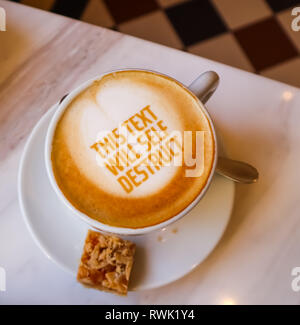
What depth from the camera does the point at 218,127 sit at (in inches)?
27.0

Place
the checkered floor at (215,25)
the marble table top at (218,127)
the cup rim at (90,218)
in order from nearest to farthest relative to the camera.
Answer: the cup rim at (90,218), the marble table top at (218,127), the checkered floor at (215,25)

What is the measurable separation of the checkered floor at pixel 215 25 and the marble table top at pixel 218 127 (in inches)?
29.3

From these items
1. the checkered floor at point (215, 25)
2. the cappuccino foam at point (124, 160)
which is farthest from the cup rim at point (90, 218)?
the checkered floor at point (215, 25)

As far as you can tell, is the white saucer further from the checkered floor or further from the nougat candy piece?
the checkered floor

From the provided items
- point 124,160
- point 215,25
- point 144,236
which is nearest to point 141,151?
point 124,160

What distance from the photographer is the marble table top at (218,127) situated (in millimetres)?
609

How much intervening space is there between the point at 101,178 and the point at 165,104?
160 mm

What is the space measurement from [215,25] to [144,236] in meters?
1.18

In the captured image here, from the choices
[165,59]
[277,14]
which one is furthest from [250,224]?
[277,14]

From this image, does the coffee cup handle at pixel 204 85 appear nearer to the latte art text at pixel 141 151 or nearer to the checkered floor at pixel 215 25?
the latte art text at pixel 141 151

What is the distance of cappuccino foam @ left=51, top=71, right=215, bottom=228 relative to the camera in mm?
517

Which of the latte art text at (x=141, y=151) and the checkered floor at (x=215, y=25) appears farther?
the checkered floor at (x=215, y=25)

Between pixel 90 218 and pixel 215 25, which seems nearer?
pixel 90 218

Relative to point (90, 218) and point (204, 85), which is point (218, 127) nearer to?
point (204, 85)
